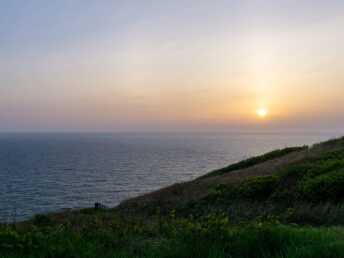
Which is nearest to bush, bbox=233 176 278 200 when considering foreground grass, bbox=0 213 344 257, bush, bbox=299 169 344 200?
bush, bbox=299 169 344 200

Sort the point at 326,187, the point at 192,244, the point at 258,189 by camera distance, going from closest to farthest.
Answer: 1. the point at 192,244
2. the point at 326,187
3. the point at 258,189

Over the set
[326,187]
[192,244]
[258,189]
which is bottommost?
[258,189]

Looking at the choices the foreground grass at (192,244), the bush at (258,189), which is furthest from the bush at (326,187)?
the foreground grass at (192,244)

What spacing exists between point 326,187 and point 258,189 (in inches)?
131

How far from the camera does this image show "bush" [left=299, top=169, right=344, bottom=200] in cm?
1070

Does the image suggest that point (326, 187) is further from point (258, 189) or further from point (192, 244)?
point (192, 244)

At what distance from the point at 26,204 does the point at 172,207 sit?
98.8 feet

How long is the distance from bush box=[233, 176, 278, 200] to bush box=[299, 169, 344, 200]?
208cm

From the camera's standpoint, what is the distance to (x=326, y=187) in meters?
10.9

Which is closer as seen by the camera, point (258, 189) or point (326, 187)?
point (326, 187)

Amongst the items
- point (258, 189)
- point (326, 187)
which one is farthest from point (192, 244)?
point (258, 189)

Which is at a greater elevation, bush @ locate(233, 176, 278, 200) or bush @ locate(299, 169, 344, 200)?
bush @ locate(299, 169, 344, 200)

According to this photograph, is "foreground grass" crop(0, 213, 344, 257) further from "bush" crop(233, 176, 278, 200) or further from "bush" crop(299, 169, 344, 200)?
"bush" crop(233, 176, 278, 200)

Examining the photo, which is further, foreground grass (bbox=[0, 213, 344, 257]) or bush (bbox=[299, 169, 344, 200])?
bush (bbox=[299, 169, 344, 200])
